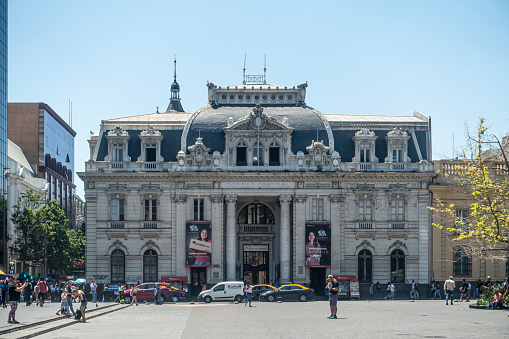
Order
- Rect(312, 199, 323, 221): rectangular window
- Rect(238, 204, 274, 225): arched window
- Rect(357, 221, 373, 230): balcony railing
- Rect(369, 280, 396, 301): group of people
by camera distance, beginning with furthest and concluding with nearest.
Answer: Rect(238, 204, 274, 225): arched window, Rect(312, 199, 323, 221): rectangular window, Rect(357, 221, 373, 230): balcony railing, Rect(369, 280, 396, 301): group of people

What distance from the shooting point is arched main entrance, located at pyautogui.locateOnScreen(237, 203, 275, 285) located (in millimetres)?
87750

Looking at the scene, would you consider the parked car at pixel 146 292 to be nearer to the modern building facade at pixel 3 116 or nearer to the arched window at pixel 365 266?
the arched window at pixel 365 266

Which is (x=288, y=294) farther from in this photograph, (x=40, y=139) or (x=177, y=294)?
(x=40, y=139)

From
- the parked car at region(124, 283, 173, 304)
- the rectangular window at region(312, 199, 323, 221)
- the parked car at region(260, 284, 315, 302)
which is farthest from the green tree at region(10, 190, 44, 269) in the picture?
the parked car at region(260, 284, 315, 302)

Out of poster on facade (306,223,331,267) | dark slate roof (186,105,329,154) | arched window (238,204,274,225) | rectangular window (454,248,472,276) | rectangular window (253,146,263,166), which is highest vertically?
dark slate roof (186,105,329,154)

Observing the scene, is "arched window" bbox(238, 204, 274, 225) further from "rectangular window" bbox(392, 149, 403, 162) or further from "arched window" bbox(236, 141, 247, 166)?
"rectangular window" bbox(392, 149, 403, 162)

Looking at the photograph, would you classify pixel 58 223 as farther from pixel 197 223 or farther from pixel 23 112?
pixel 23 112

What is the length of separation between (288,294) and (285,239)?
9918 millimetres

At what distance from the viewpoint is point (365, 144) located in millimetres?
85500

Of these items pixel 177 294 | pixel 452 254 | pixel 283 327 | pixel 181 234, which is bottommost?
pixel 177 294

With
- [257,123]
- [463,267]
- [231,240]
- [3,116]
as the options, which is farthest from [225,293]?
[3,116]

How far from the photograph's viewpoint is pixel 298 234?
275 feet

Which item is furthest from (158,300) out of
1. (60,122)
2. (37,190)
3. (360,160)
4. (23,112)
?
(60,122)

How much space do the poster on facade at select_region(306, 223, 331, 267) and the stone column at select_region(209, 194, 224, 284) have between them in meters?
8.39
